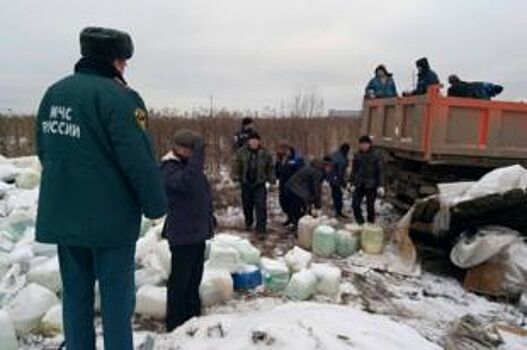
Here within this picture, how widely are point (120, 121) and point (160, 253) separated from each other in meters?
3.69

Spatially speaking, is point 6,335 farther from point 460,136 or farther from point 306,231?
point 460,136

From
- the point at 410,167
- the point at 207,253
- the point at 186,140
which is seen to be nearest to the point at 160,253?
the point at 207,253

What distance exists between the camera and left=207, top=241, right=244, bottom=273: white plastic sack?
21.8 ft

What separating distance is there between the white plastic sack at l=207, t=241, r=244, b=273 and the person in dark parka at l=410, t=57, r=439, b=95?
507 centimetres

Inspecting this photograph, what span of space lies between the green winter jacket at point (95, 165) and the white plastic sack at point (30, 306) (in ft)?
7.31

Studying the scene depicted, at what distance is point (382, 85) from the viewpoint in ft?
39.2

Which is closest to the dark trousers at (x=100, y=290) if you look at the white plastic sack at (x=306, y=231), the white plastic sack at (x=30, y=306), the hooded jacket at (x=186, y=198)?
the hooded jacket at (x=186, y=198)

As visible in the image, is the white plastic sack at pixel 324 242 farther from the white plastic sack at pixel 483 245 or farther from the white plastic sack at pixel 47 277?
the white plastic sack at pixel 47 277

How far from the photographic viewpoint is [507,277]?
24.9 ft

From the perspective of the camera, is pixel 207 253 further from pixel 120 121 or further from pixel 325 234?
pixel 120 121

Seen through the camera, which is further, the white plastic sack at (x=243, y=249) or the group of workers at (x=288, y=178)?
the group of workers at (x=288, y=178)

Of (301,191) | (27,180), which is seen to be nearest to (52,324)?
(27,180)

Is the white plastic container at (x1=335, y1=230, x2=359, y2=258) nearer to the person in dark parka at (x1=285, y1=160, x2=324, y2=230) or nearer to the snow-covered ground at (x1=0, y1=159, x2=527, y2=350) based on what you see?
the snow-covered ground at (x1=0, y1=159, x2=527, y2=350)

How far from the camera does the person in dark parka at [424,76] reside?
1045 cm
